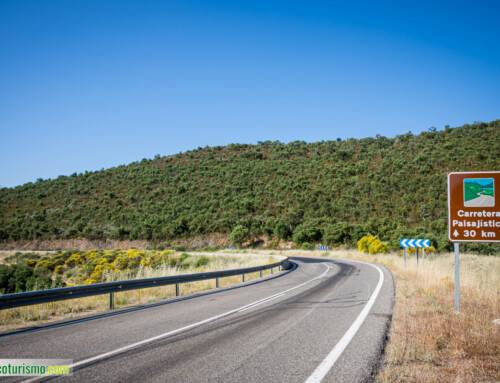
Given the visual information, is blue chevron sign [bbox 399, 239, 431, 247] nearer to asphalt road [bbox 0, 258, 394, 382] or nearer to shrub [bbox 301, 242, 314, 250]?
asphalt road [bbox 0, 258, 394, 382]

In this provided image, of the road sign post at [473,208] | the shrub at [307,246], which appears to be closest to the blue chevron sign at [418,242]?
the road sign post at [473,208]

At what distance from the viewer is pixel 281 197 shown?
66.2 meters

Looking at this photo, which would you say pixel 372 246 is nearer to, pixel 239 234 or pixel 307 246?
pixel 307 246

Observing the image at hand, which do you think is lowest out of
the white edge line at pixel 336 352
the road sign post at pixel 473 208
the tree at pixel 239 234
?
the tree at pixel 239 234

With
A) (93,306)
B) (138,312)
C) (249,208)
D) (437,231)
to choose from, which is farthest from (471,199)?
(249,208)

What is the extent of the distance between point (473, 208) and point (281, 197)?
59136 millimetres

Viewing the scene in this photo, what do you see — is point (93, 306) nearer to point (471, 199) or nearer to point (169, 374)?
point (169, 374)

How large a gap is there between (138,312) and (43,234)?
60.0 metres

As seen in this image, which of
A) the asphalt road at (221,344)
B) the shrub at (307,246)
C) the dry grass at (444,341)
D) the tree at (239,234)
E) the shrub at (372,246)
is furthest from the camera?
the tree at (239,234)

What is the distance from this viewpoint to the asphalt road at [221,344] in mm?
3994

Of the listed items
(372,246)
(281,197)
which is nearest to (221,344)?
(372,246)

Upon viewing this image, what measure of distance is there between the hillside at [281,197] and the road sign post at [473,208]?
32185 mm

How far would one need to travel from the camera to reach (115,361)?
4.44m

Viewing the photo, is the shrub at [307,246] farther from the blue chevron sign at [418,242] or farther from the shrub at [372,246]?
the blue chevron sign at [418,242]
